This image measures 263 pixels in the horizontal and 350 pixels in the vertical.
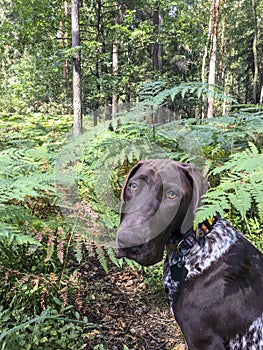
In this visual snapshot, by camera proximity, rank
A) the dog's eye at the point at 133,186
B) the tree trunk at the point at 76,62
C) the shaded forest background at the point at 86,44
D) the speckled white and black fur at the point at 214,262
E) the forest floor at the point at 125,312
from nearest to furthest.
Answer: the speckled white and black fur at the point at 214,262
the dog's eye at the point at 133,186
the forest floor at the point at 125,312
the tree trunk at the point at 76,62
the shaded forest background at the point at 86,44

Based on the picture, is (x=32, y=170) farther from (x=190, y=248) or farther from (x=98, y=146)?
(x=190, y=248)

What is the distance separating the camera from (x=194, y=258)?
85.0 inches

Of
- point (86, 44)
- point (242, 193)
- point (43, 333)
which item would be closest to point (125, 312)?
point (43, 333)

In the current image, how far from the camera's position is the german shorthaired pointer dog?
2.04 meters

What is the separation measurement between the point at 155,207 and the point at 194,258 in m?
0.44

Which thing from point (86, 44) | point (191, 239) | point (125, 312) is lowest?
point (125, 312)

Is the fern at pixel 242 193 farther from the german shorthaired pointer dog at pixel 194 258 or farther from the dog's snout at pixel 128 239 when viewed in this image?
the dog's snout at pixel 128 239

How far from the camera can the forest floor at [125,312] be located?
10.3 feet

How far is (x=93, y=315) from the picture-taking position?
3396mm

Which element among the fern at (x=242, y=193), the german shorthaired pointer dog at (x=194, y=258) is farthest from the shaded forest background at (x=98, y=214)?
the german shorthaired pointer dog at (x=194, y=258)

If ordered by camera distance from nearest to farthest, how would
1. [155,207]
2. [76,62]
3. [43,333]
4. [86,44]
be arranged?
1. [155,207]
2. [43,333]
3. [76,62]
4. [86,44]

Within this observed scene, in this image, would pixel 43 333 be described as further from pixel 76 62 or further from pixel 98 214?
pixel 76 62

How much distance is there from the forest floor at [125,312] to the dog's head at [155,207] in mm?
1211

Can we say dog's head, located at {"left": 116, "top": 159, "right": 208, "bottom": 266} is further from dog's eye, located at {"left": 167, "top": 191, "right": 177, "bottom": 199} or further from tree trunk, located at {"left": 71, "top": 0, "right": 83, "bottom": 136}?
tree trunk, located at {"left": 71, "top": 0, "right": 83, "bottom": 136}
